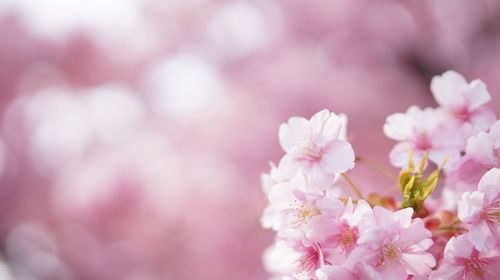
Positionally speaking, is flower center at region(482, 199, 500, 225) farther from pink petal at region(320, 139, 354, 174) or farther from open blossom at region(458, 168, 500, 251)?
pink petal at region(320, 139, 354, 174)

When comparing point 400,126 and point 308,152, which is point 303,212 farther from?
point 400,126

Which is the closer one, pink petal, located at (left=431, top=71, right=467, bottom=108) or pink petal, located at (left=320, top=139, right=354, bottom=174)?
pink petal, located at (left=320, top=139, right=354, bottom=174)

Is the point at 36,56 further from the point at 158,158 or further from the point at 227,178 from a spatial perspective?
the point at 227,178

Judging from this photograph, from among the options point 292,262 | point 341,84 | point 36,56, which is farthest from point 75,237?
point 292,262

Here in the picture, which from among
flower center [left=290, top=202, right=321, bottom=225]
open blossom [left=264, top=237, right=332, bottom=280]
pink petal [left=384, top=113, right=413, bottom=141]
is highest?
pink petal [left=384, top=113, right=413, bottom=141]

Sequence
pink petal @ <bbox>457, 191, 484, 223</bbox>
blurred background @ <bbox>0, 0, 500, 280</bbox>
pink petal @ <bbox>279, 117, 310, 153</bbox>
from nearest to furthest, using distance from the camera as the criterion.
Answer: pink petal @ <bbox>457, 191, 484, 223</bbox>
pink petal @ <bbox>279, 117, 310, 153</bbox>
blurred background @ <bbox>0, 0, 500, 280</bbox>

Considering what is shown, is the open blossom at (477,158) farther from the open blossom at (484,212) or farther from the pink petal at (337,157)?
the pink petal at (337,157)

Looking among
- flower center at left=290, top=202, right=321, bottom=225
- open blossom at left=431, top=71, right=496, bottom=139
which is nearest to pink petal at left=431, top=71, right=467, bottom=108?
open blossom at left=431, top=71, right=496, bottom=139
